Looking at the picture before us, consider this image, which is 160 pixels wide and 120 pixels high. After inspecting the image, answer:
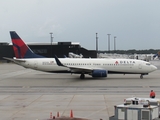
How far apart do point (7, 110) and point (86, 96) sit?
8.02 metres

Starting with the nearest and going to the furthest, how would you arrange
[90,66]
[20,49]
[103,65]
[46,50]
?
[103,65] → [90,66] → [20,49] → [46,50]

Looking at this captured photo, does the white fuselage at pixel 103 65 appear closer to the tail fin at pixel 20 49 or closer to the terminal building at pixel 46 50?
the tail fin at pixel 20 49

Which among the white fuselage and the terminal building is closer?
the white fuselage

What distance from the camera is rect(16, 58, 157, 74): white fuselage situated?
43281 mm

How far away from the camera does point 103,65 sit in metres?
43.8

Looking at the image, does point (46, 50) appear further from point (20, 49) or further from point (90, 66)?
point (90, 66)

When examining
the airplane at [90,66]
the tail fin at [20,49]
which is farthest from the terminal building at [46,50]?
the airplane at [90,66]

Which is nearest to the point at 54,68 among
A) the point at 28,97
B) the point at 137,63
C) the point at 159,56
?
the point at 137,63

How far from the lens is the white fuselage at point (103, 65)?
43.3 meters

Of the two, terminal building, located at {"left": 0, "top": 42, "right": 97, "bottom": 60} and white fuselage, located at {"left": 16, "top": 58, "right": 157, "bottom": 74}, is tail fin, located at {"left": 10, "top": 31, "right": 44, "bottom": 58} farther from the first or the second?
terminal building, located at {"left": 0, "top": 42, "right": 97, "bottom": 60}

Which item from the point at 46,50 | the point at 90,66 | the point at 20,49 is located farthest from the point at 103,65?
the point at 46,50

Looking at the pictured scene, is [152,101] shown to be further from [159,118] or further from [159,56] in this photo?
[159,56]

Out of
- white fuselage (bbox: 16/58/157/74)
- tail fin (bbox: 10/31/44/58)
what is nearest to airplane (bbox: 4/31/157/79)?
white fuselage (bbox: 16/58/157/74)

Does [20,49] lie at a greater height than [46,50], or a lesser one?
lesser
